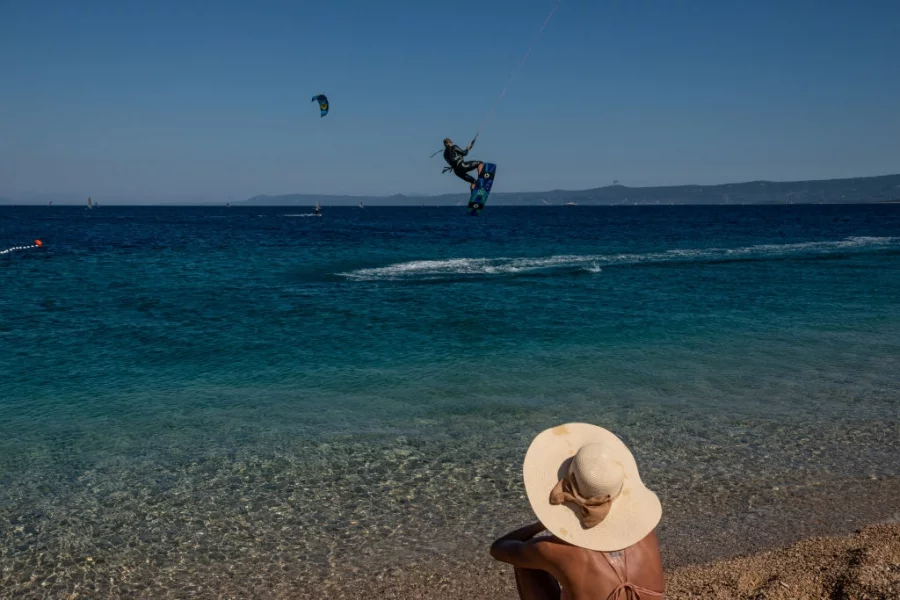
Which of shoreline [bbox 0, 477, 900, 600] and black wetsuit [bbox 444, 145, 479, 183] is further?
black wetsuit [bbox 444, 145, 479, 183]

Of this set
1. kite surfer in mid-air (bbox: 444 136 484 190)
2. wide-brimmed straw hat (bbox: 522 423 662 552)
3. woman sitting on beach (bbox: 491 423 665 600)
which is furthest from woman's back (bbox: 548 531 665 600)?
kite surfer in mid-air (bbox: 444 136 484 190)

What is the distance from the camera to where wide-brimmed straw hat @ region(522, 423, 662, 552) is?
130 inches

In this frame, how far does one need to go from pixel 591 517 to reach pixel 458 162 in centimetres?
905

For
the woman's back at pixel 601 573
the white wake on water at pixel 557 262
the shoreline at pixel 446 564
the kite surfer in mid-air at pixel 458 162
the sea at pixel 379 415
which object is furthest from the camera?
the white wake on water at pixel 557 262

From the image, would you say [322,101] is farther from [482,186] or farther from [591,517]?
[591,517]

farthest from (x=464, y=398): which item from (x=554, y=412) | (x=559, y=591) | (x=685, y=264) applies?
(x=685, y=264)

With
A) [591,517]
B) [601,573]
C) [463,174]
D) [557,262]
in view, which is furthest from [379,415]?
[557,262]

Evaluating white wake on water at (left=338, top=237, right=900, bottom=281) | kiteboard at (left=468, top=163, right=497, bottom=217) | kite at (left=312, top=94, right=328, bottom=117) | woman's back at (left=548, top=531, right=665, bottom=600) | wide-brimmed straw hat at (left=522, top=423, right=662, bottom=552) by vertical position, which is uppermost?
kite at (left=312, top=94, right=328, bottom=117)

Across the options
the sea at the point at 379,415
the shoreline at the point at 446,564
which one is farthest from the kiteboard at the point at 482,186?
the shoreline at the point at 446,564

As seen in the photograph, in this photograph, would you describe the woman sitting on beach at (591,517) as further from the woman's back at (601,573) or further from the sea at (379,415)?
the sea at (379,415)

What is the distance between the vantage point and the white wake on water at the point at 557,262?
103 feet

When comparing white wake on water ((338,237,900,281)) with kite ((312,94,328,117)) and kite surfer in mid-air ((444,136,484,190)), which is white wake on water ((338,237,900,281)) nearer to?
kite ((312,94,328,117))

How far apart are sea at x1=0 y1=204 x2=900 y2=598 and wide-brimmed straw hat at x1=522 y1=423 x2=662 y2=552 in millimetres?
3955

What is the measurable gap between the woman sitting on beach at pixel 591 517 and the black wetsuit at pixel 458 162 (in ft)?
27.9
